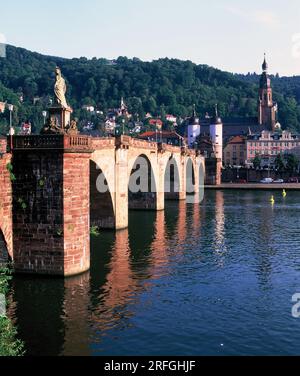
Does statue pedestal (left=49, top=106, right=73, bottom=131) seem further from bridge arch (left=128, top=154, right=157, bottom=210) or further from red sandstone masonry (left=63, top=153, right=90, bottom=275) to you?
bridge arch (left=128, top=154, right=157, bottom=210)

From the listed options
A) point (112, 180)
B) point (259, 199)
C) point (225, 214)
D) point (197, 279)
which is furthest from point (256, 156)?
point (197, 279)

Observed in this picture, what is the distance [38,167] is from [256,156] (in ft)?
485

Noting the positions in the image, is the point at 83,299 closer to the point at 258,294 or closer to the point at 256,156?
the point at 258,294

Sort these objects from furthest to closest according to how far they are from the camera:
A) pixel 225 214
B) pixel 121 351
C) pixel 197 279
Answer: pixel 225 214
pixel 197 279
pixel 121 351

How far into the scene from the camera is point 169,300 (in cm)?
2881

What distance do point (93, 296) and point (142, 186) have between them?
1638 inches

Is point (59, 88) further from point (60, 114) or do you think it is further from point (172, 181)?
point (172, 181)

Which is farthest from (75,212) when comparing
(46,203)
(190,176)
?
(190,176)

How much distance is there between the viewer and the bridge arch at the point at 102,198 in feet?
159

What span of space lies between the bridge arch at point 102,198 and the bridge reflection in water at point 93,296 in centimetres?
414

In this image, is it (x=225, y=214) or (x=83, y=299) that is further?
(x=225, y=214)

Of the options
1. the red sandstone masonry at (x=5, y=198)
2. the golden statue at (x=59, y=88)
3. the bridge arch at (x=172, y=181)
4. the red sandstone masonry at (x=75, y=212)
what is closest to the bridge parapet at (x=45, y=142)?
the red sandstone masonry at (x=75, y=212)

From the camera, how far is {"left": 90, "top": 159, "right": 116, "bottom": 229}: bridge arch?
48.5m

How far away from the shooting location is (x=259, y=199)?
9344 cm
